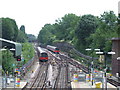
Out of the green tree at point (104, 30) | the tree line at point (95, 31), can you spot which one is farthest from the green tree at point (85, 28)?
the green tree at point (104, 30)

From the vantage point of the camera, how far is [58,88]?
22797 mm

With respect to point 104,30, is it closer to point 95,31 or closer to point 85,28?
point 95,31

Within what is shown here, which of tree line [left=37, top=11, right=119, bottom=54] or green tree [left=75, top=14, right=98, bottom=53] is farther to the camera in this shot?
green tree [left=75, top=14, right=98, bottom=53]

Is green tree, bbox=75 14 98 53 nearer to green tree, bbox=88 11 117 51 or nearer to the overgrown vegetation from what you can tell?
the overgrown vegetation

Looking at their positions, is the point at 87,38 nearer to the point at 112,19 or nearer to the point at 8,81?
the point at 112,19

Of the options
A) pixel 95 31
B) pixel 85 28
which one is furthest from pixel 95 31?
pixel 85 28

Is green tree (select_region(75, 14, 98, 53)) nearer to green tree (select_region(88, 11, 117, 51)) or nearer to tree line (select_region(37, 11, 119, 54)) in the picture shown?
tree line (select_region(37, 11, 119, 54))

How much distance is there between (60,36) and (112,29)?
49.4m

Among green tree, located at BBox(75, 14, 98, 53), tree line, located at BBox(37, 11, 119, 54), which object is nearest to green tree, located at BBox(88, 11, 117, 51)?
tree line, located at BBox(37, 11, 119, 54)

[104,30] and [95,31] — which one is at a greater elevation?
[95,31]

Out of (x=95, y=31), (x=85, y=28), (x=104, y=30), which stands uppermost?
(x=85, y=28)

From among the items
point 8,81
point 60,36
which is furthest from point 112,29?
point 60,36

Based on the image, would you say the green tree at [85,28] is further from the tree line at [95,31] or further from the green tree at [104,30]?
the green tree at [104,30]

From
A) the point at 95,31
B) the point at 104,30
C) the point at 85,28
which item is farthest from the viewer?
the point at 85,28
